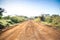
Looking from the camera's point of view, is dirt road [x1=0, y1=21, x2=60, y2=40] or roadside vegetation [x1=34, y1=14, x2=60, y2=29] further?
roadside vegetation [x1=34, y1=14, x2=60, y2=29]

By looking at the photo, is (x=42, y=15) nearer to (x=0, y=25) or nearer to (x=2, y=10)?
(x=2, y=10)

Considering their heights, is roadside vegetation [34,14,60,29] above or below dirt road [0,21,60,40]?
below

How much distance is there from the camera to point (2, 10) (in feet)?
129

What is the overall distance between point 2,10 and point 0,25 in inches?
664

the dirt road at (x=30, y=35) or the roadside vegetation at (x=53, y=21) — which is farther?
the roadside vegetation at (x=53, y=21)

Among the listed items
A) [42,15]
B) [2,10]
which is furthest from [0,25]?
[42,15]

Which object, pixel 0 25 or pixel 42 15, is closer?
pixel 0 25

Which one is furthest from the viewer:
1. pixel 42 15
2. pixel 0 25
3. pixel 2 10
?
pixel 42 15

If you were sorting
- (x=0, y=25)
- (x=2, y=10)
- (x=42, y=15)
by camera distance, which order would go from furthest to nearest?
(x=42, y=15), (x=2, y=10), (x=0, y=25)

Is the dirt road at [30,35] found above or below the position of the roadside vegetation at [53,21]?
above

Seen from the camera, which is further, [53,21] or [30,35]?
[53,21]

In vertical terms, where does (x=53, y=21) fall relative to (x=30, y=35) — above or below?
below

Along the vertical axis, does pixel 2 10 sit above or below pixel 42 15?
above

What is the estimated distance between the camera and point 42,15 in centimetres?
7719
